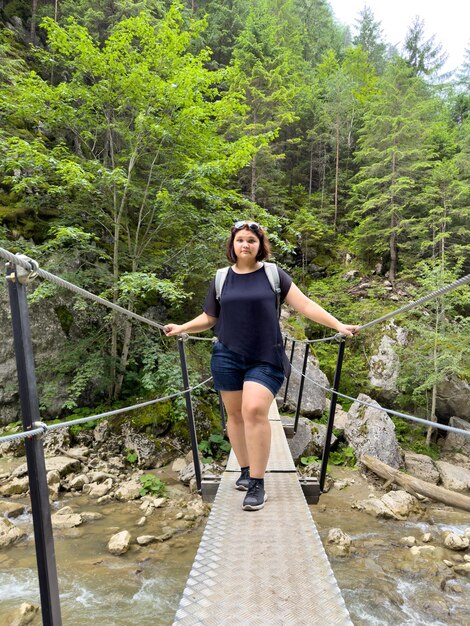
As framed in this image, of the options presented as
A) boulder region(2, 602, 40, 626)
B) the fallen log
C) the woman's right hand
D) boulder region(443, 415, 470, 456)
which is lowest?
boulder region(443, 415, 470, 456)

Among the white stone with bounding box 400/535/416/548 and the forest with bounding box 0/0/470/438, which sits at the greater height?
the forest with bounding box 0/0/470/438

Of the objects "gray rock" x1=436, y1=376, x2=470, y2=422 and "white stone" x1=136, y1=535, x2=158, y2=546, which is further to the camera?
"gray rock" x1=436, y1=376, x2=470, y2=422

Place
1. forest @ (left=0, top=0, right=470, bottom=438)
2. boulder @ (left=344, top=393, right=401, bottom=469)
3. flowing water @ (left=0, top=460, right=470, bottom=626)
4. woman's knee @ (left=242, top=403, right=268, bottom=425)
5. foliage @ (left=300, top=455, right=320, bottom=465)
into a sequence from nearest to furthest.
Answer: woman's knee @ (left=242, top=403, right=268, bottom=425)
flowing water @ (left=0, top=460, right=470, bottom=626)
forest @ (left=0, top=0, right=470, bottom=438)
foliage @ (left=300, top=455, right=320, bottom=465)
boulder @ (left=344, top=393, right=401, bottom=469)

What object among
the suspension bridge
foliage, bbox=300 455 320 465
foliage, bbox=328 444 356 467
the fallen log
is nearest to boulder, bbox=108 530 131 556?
the suspension bridge

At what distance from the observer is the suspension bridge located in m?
0.82

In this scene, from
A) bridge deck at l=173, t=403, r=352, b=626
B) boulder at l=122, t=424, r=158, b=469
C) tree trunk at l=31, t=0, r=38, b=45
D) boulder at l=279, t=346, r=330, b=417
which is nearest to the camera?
bridge deck at l=173, t=403, r=352, b=626

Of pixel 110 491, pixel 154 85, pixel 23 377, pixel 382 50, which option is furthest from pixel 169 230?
pixel 382 50

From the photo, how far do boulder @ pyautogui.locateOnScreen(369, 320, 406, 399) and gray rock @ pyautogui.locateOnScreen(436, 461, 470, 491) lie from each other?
2303mm

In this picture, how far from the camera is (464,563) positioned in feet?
13.6

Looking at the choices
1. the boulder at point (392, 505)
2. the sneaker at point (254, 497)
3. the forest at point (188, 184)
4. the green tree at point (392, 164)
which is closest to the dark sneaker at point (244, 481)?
the sneaker at point (254, 497)

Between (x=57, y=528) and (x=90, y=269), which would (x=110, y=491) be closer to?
(x=57, y=528)

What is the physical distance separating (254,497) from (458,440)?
8.48 meters

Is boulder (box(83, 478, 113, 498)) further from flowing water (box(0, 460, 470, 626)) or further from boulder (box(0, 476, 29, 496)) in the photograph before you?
boulder (box(0, 476, 29, 496))

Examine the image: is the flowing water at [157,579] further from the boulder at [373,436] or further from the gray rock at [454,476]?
the gray rock at [454,476]
